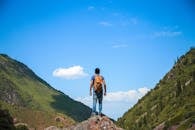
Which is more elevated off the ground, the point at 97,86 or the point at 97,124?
the point at 97,86

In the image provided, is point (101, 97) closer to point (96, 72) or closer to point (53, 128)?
point (96, 72)

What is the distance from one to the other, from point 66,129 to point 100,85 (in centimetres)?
506

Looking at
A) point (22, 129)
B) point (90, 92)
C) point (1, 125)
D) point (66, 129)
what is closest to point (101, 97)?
point (90, 92)

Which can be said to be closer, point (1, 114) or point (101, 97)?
point (101, 97)

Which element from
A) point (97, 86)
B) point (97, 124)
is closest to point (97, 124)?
point (97, 124)

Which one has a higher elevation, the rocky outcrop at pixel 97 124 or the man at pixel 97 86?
the man at pixel 97 86

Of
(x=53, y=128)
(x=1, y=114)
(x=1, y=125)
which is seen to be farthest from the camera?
Answer: (x=1, y=114)

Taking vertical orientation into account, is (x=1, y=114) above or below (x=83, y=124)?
above

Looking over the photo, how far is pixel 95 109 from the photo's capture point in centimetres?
3762

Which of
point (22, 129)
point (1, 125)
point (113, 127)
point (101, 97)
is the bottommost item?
point (113, 127)

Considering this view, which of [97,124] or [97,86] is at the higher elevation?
[97,86]

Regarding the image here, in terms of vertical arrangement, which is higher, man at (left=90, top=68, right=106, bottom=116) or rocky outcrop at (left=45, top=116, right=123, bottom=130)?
man at (left=90, top=68, right=106, bottom=116)

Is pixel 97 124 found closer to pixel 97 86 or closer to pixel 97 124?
pixel 97 124

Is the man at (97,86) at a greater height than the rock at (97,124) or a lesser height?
greater
